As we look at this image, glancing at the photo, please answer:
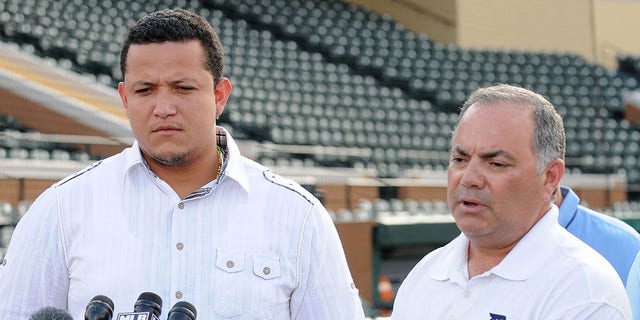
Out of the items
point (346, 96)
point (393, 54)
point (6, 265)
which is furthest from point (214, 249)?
point (393, 54)

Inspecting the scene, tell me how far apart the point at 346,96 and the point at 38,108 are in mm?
6692

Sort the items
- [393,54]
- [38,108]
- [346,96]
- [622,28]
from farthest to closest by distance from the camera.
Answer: [622,28] < [393,54] < [346,96] < [38,108]

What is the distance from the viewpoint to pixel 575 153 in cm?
1762

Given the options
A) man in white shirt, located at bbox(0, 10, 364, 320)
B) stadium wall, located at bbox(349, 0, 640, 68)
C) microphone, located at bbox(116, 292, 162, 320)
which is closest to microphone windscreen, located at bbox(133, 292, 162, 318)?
microphone, located at bbox(116, 292, 162, 320)

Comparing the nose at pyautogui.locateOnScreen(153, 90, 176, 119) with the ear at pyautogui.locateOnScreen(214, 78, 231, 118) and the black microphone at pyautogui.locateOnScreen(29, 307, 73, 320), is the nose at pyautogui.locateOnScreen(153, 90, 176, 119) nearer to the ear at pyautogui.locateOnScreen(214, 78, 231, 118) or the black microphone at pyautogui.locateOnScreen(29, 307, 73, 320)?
the ear at pyautogui.locateOnScreen(214, 78, 231, 118)

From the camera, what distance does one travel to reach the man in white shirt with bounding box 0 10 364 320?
2.47 meters

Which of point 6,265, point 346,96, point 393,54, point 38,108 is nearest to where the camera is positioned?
point 6,265

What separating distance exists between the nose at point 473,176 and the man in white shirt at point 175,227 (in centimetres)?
45

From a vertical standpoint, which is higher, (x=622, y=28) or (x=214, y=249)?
(x=622, y=28)

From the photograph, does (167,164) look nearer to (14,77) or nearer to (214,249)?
(214,249)

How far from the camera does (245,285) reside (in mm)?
2490

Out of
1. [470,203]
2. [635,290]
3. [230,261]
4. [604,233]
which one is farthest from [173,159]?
[604,233]

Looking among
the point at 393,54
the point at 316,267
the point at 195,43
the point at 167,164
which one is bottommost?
the point at 316,267

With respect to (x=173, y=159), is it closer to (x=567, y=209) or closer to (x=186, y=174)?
(x=186, y=174)
